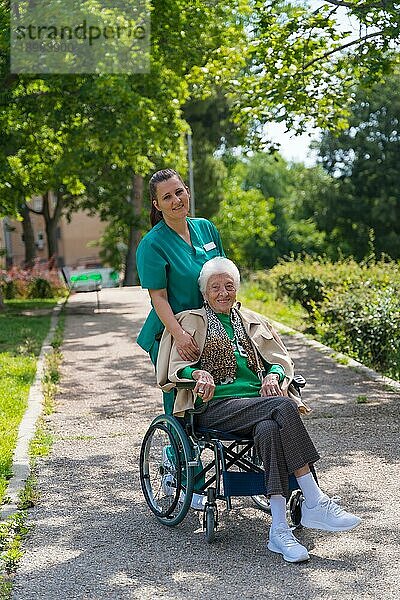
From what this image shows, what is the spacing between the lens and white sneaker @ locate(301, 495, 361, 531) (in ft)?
17.6

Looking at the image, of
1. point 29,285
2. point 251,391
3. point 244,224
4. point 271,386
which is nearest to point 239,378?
point 251,391

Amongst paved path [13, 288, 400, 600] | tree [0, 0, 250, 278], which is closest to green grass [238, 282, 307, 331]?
tree [0, 0, 250, 278]

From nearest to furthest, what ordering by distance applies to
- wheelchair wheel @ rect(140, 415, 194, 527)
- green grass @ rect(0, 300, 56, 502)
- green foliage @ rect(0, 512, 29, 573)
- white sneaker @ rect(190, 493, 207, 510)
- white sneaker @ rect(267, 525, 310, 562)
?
white sneaker @ rect(267, 525, 310, 562) → green foliage @ rect(0, 512, 29, 573) → wheelchair wheel @ rect(140, 415, 194, 527) → white sneaker @ rect(190, 493, 207, 510) → green grass @ rect(0, 300, 56, 502)

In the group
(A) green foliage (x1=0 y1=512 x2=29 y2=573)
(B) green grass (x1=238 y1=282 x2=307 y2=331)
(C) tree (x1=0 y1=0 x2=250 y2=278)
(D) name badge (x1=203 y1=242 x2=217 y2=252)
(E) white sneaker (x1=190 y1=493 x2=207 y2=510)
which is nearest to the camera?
(A) green foliage (x1=0 y1=512 x2=29 y2=573)

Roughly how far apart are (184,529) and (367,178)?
3933cm

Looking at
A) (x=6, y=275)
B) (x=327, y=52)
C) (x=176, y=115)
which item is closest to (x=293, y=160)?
(x=6, y=275)

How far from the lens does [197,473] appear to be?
5.98m

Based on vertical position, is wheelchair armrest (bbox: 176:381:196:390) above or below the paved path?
above

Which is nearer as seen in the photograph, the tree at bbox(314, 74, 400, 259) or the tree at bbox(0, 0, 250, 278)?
the tree at bbox(0, 0, 250, 278)

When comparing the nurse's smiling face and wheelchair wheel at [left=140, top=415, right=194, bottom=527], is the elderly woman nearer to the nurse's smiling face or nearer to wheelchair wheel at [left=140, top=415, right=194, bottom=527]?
wheelchair wheel at [left=140, top=415, right=194, bottom=527]

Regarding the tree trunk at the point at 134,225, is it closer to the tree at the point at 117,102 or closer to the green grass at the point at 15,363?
the tree at the point at 117,102

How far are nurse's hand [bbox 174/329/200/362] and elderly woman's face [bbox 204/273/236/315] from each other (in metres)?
0.25

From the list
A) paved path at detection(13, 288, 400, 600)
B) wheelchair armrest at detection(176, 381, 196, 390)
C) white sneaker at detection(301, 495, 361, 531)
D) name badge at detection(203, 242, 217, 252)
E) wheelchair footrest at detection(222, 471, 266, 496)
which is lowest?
paved path at detection(13, 288, 400, 600)

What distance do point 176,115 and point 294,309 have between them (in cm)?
524
